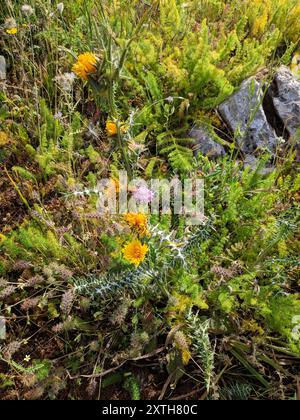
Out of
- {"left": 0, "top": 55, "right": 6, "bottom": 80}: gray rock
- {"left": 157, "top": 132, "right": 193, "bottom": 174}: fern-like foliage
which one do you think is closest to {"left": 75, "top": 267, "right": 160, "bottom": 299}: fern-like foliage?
{"left": 157, "top": 132, "right": 193, "bottom": 174}: fern-like foliage

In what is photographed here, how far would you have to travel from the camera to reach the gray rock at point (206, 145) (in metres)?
2.36

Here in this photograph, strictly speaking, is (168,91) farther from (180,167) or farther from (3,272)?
(3,272)

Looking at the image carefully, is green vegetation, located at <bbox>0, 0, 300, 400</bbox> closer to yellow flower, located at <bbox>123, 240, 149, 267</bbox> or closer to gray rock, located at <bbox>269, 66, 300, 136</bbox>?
yellow flower, located at <bbox>123, 240, 149, 267</bbox>

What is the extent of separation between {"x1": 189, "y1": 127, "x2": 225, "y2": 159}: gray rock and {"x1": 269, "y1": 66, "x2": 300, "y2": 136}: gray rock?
475 mm

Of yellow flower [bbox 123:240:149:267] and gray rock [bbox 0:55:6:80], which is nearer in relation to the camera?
yellow flower [bbox 123:240:149:267]

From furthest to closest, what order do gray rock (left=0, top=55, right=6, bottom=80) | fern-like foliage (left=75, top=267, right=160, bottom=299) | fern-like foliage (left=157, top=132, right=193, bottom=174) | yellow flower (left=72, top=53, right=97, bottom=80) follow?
gray rock (left=0, top=55, right=6, bottom=80)
fern-like foliage (left=157, top=132, right=193, bottom=174)
fern-like foliage (left=75, top=267, right=160, bottom=299)
yellow flower (left=72, top=53, right=97, bottom=80)

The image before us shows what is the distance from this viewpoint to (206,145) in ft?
7.83

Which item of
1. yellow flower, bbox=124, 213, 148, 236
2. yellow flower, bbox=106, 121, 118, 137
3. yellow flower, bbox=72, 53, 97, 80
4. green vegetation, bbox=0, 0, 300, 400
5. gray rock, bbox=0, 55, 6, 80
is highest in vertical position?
yellow flower, bbox=72, 53, 97, 80

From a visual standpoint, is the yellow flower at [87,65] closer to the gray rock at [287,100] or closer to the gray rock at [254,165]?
the gray rock at [254,165]

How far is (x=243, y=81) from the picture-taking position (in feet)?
8.39

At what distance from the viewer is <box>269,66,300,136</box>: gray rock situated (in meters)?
2.45

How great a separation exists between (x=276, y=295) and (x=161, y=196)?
780 mm

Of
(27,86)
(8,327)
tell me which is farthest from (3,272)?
(27,86)

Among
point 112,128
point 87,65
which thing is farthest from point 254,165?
point 87,65
